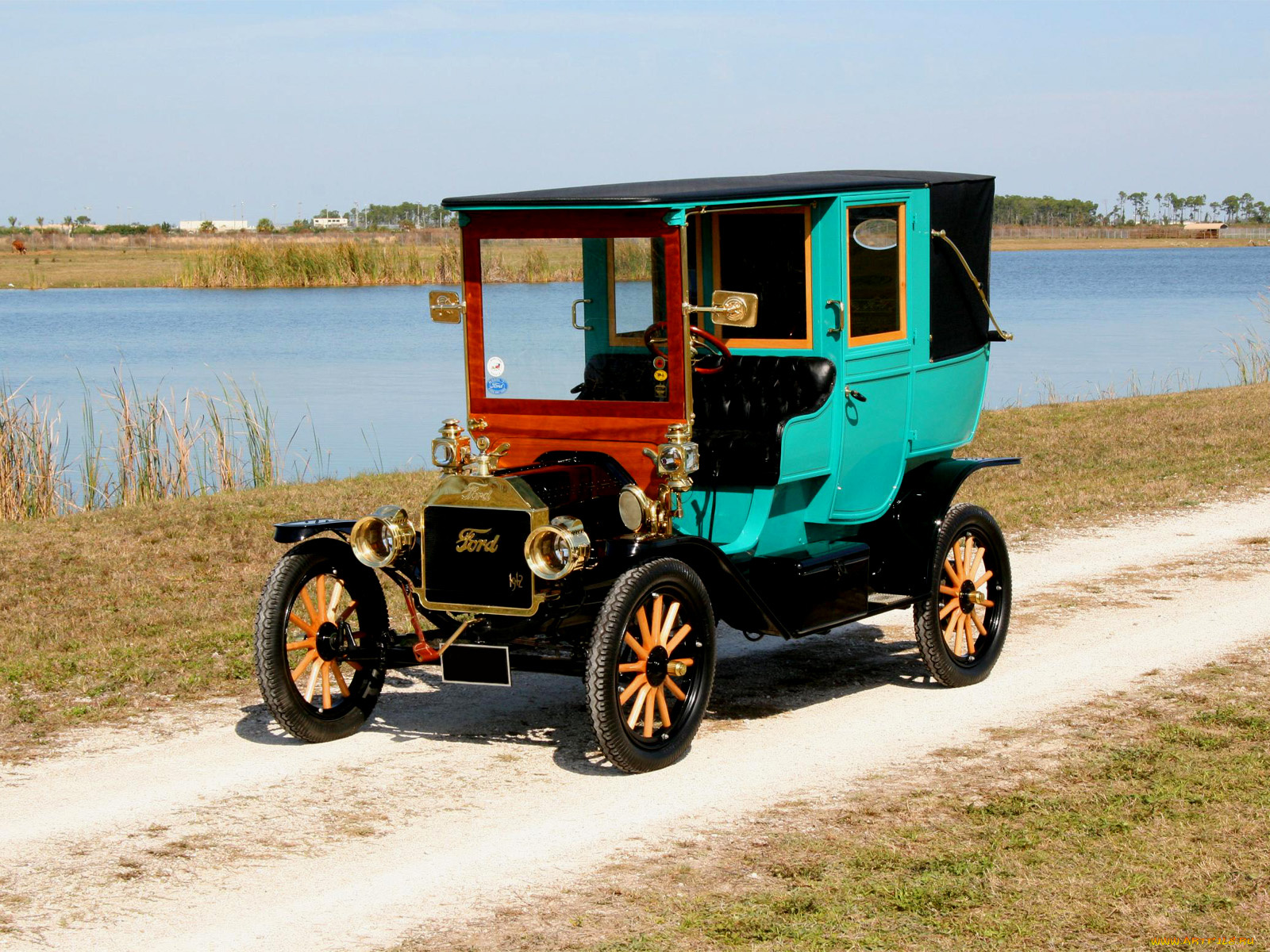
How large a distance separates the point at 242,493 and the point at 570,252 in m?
6.51

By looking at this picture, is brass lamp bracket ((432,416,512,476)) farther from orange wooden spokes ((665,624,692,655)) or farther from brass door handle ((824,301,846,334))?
brass door handle ((824,301,846,334))

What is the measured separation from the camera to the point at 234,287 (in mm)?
40719

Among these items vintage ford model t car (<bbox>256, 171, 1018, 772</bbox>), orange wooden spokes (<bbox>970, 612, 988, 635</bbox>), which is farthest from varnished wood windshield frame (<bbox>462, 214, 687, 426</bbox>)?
orange wooden spokes (<bbox>970, 612, 988, 635</bbox>)

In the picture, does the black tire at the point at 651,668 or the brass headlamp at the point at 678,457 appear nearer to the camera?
the black tire at the point at 651,668

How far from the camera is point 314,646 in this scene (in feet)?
21.4

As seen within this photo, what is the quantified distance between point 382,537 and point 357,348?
2101 centimetres

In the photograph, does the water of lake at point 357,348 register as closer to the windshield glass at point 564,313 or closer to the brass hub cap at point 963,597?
the windshield glass at point 564,313

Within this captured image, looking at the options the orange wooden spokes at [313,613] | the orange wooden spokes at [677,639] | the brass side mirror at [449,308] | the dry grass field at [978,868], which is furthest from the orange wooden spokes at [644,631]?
the brass side mirror at [449,308]

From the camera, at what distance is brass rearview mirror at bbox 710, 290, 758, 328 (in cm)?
596

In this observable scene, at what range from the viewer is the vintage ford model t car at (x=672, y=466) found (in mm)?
6082

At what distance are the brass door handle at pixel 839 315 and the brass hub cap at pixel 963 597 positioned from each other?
4.16ft

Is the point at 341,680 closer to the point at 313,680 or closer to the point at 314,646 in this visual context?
the point at 313,680

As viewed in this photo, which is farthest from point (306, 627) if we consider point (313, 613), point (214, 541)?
point (214, 541)

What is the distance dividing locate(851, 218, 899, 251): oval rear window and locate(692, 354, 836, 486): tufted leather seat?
1.93 feet
